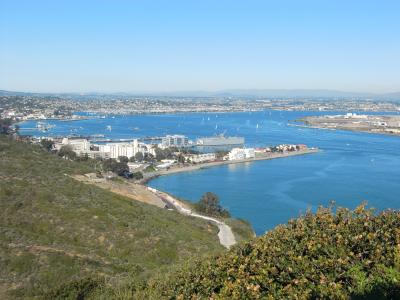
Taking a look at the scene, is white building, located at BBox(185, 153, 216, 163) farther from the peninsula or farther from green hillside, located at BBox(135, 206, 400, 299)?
green hillside, located at BBox(135, 206, 400, 299)

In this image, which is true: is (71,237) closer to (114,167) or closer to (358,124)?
(114,167)

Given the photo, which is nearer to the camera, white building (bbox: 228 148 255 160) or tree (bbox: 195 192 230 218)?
tree (bbox: 195 192 230 218)

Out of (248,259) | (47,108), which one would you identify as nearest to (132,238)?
(248,259)

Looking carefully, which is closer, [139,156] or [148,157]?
[139,156]

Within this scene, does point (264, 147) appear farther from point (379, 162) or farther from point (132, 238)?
point (132, 238)

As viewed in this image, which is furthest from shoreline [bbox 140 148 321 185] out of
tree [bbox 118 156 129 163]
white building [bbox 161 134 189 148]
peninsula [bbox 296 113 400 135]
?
peninsula [bbox 296 113 400 135]

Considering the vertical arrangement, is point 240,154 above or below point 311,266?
below

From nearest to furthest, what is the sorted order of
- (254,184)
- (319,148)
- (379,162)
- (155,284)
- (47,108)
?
(155,284)
(254,184)
(379,162)
(319,148)
(47,108)

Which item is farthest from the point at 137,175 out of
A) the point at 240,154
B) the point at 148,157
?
the point at 240,154

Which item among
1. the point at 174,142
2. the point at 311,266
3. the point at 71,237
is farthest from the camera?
the point at 174,142
